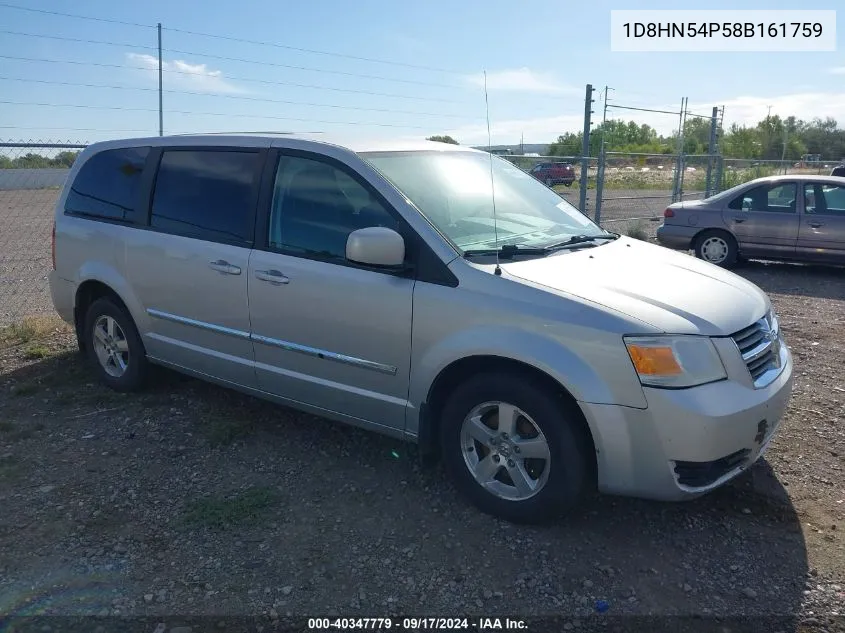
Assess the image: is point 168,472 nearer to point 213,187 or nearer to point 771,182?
point 213,187

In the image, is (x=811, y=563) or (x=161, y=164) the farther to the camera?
(x=161, y=164)

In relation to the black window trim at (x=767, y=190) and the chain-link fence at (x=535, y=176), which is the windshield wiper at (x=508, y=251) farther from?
the black window trim at (x=767, y=190)

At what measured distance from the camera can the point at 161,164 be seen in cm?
488

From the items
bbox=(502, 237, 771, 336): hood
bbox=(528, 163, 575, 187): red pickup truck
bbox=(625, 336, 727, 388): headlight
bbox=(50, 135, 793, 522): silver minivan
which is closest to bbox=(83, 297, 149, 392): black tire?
bbox=(50, 135, 793, 522): silver minivan

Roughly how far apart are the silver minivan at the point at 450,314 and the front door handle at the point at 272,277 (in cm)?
1

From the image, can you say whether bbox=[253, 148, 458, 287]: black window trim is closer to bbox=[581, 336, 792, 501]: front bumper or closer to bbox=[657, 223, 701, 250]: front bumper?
bbox=[581, 336, 792, 501]: front bumper

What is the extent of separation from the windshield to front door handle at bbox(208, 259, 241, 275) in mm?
1032

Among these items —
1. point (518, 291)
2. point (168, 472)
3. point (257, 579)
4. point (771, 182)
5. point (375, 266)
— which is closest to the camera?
point (257, 579)

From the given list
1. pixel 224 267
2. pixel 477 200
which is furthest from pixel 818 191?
pixel 224 267

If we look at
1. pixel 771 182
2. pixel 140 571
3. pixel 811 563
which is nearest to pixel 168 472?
pixel 140 571

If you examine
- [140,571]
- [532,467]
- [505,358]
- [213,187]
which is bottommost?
[140,571]

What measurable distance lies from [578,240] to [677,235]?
304 inches

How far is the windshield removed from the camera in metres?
3.82

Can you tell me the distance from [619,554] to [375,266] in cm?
180
